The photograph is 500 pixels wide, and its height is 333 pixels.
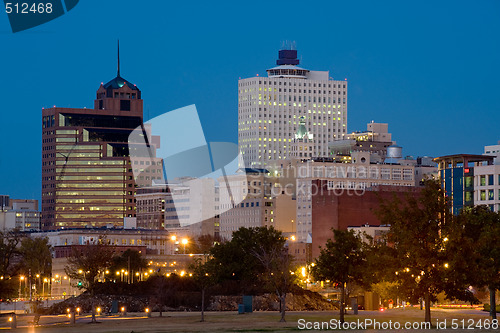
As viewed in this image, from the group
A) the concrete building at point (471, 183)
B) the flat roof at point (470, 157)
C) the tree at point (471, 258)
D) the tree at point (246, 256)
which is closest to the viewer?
the tree at point (471, 258)

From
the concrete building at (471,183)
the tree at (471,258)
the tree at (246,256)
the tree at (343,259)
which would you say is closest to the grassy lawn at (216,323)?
the tree at (471,258)

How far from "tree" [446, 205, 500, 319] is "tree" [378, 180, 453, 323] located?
898 millimetres

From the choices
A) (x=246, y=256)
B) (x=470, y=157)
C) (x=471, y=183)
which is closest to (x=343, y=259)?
(x=246, y=256)

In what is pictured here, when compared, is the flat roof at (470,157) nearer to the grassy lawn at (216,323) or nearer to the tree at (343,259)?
the grassy lawn at (216,323)

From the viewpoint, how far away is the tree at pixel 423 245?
89438mm

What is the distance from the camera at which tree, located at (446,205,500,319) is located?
89.1m

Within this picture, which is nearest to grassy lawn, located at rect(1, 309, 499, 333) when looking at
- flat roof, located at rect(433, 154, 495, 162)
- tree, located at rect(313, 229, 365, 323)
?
tree, located at rect(313, 229, 365, 323)

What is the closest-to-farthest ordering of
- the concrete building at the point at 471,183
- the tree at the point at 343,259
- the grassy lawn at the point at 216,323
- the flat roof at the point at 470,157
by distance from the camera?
the grassy lawn at the point at 216,323
the tree at the point at 343,259
the concrete building at the point at 471,183
the flat roof at the point at 470,157

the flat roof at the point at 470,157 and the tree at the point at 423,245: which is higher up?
the flat roof at the point at 470,157

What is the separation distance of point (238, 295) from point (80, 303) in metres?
21.0

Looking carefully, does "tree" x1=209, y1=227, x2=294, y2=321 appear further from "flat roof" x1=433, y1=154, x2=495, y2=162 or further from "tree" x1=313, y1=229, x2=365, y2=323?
"tree" x1=313, y1=229, x2=365, y2=323

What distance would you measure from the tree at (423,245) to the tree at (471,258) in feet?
2.95

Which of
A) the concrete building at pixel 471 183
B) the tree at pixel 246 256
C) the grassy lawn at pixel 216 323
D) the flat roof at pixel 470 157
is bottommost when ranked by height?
the grassy lawn at pixel 216 323

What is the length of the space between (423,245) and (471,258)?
4044 mm
